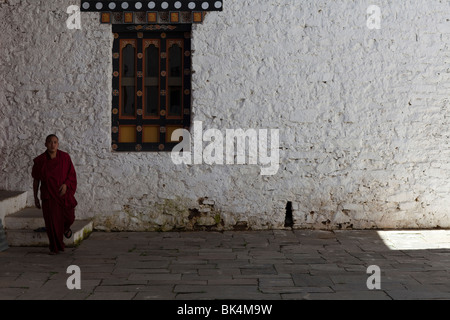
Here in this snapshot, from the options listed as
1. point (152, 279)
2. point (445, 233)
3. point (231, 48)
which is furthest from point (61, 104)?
point (445, 233)

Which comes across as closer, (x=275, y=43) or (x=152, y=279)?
(x=152, y=279)

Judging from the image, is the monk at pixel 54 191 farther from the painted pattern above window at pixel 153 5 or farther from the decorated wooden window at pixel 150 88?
the painted pattern above window at pixel 153 5

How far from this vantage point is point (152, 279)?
4250 millimetres

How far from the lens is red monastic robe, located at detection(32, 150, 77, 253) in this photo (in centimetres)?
525

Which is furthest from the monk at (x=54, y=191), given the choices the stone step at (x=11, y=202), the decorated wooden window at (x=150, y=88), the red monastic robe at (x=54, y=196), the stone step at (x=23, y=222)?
the decorated wooden window at (x=150, y=88)

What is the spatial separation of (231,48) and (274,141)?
130 cm

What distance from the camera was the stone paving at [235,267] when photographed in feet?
12.6

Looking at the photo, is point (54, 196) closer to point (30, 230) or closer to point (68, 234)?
point (68, 234)

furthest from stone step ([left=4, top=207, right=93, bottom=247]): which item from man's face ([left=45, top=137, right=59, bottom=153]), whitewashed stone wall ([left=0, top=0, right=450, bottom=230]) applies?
man's face ([left=45, top=137, right=59, bottom=153])

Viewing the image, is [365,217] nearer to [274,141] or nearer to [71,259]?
[274,141]

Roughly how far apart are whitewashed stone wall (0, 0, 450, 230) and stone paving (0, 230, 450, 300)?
1.34 feet

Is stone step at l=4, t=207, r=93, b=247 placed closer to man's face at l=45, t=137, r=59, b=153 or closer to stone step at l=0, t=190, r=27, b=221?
stone step at l=0, t=190, r=27, b=221

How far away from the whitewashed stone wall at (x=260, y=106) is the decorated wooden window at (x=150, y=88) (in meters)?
0.19

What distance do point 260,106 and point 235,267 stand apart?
8.24ft
